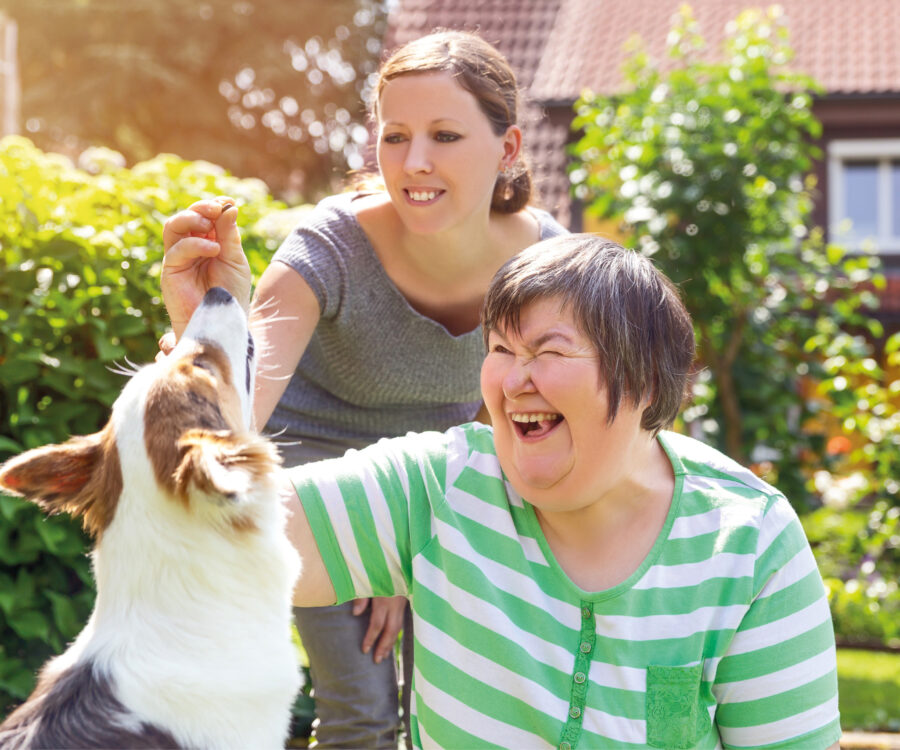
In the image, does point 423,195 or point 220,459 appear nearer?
point 220,459

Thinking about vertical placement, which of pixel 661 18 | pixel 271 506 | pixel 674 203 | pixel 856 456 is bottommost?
pixel 856 456

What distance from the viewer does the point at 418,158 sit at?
285 centimetres

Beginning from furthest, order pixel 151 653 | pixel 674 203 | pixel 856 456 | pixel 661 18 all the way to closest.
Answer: pixel 661 18
pixel 674 203
pixel 856 456
pixel 151 653

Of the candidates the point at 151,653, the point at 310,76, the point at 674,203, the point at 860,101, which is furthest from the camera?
the point at 310,76

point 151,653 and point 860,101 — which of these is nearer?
point 151,653

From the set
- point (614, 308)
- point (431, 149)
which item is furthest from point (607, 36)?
point (614, 308)

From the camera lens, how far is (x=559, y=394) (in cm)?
200

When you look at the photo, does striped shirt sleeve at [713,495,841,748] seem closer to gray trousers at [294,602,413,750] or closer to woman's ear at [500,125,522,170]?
gray trousers at [294,602,413,750]

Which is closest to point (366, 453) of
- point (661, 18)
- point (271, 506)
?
point (271, 506)

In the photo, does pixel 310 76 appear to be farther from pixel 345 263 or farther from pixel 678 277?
pixel 345 263

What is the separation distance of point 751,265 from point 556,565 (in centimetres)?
468

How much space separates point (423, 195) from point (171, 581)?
1381 millimetres

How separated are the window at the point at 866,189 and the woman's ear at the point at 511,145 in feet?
37.7

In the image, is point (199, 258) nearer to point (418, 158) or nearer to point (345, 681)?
point (418, 158)
